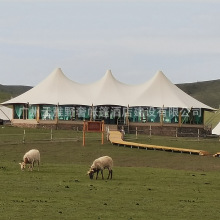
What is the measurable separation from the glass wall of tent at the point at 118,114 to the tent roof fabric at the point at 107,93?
111cm

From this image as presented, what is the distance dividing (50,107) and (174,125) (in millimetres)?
17279

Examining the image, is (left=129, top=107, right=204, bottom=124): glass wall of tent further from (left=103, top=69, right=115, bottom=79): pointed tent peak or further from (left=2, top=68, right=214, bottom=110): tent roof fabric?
(left=103, top=69, right=115, bottom=79): pointed tent peak

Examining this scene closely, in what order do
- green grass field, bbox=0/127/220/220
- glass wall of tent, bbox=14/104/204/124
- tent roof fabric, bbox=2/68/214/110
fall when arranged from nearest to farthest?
green grass field, bbox=0/127/220/220
tent roof fabric, bbox=2/68/214/110
glass wall of tent, bbox=14/104/204/124

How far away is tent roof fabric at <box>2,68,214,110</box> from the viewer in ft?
304

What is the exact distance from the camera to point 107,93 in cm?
9500

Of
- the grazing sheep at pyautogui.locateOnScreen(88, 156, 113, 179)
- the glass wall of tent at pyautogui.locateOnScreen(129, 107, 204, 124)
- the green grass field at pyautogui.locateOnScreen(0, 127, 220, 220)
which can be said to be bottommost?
the green grass field at pyautogui.locateOnScreen(0, 127, 220, 220)

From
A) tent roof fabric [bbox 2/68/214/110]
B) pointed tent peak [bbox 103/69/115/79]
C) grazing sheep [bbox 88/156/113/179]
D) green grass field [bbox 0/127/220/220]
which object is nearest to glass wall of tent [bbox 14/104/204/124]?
tent roof fabric [bbox 2/68/214/110]

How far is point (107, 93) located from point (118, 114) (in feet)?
11.0

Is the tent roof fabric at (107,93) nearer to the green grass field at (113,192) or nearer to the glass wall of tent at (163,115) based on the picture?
the glass wall of tent at (163,115)

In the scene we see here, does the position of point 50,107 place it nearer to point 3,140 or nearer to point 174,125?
point 174,125

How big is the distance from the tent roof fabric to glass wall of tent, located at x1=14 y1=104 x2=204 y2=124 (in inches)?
43.8

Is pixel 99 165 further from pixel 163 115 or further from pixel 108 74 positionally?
pixel 108 74

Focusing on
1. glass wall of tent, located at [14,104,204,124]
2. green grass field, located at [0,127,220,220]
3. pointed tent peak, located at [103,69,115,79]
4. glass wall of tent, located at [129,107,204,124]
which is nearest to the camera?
green grass field, located at [0,127,220,220]

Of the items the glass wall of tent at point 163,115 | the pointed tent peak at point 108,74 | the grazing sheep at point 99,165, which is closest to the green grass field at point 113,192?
the grazing sheep at point 99,165
